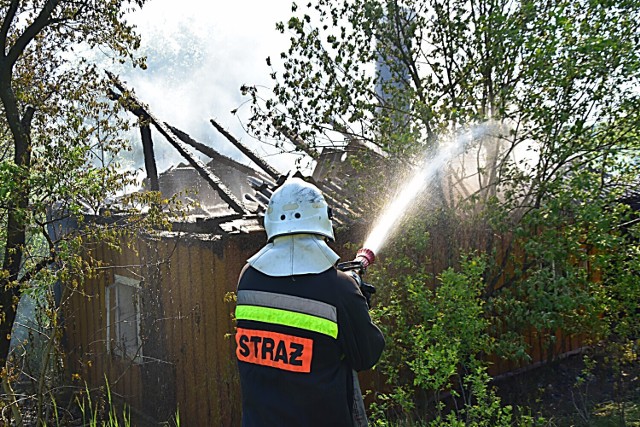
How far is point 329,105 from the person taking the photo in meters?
5.73

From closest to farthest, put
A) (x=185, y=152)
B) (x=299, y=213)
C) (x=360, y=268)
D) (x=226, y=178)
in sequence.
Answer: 1. (x=299, y=213)
2. (x=360, y=268)
3. (x=185, y=152)
4. (x=226, y=178)

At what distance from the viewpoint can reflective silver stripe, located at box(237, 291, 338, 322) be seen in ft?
9.93

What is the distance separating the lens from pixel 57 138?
5.45 metres

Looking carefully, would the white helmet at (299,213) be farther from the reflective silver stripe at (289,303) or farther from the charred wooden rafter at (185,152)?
the charred wooden rafter at (185,152)

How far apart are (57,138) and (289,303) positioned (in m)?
3.31

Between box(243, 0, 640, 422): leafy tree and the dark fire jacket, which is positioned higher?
box(243, 0, 640, 422): leafy tree

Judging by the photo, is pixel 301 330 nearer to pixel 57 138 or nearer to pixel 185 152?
pixel 57 138

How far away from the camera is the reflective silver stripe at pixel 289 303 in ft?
9.93

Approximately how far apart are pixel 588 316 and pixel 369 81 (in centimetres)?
281

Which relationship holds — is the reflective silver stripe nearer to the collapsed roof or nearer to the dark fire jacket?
the dark fire jacket

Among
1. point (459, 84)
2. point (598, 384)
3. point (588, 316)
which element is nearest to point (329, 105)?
point (459, 84)

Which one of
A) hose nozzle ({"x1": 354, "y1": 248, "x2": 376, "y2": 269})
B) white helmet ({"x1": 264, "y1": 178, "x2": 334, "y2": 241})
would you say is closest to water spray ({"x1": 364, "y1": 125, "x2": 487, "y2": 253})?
hose nozzle ({"x1": 354, "y1": 248, "x2": 376, "y2": 269})

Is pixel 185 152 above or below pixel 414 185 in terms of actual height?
above

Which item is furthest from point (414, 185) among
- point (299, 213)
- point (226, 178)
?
point (226, 178)
